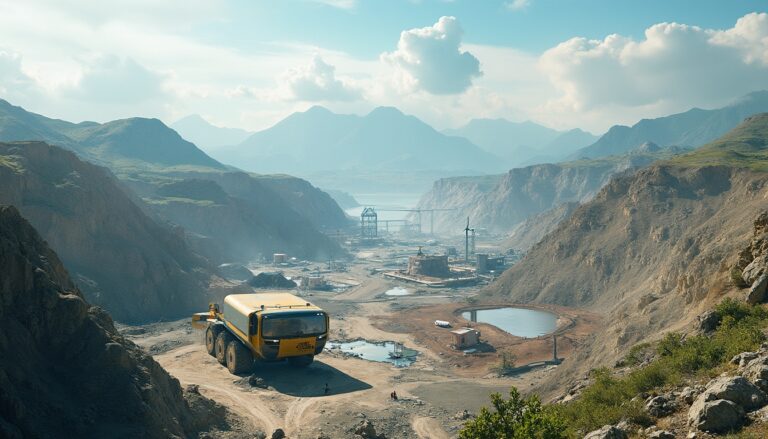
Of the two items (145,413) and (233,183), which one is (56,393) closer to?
(145,413)

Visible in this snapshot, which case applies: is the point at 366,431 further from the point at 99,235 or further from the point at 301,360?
the point at 99,235

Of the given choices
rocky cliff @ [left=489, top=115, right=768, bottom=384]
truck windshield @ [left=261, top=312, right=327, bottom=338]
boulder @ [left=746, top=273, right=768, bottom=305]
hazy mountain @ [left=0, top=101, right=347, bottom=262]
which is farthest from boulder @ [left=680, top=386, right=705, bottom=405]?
hazy mountain @ [left=0, top=101, right=347, bottom=262]

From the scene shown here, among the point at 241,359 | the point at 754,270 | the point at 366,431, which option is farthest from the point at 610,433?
the point at 241,359

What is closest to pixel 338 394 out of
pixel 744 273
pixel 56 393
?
pixel 56 393

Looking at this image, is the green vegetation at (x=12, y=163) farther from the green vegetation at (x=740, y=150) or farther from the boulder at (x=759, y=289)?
the green vegetation at (x=740, y=150)

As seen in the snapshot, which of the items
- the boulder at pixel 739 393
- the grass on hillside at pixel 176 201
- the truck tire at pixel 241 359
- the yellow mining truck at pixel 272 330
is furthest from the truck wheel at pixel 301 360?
the grass on hillside at pixel 176 201
